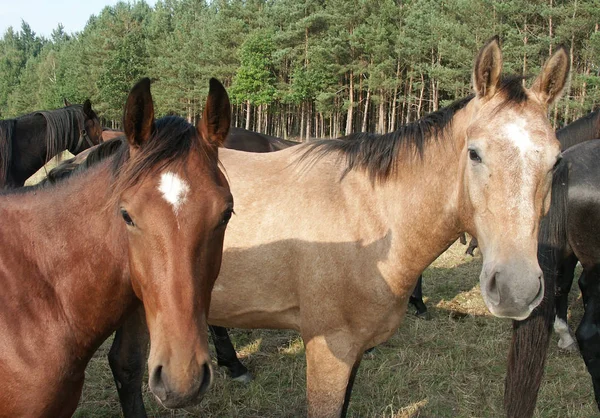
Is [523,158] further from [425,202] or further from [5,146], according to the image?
[5,146]

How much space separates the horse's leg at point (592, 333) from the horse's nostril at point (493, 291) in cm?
195

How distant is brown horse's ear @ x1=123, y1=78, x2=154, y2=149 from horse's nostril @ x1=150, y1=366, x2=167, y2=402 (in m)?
0.83

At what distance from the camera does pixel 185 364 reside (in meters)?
1.36

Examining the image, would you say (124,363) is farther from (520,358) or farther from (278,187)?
(520,358)

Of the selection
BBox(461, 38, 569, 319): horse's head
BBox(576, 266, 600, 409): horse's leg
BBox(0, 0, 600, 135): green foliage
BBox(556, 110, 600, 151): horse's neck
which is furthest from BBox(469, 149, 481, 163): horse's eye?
BBox(0, 0, 600, 135): green foliage

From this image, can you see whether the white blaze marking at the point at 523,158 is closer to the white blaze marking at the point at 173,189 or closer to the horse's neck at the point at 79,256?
the white blaze marking at the point at 173,189

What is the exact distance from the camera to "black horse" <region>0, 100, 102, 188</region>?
542 cm

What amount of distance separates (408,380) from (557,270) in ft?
5.16

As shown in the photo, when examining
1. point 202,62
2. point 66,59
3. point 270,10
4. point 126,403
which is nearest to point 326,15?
point 270,10

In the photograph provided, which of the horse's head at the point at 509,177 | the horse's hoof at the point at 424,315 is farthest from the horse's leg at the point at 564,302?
the horse's head at the point at 509,177

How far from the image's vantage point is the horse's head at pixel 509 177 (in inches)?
69.0

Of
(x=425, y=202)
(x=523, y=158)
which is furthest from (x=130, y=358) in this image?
(x=523, y=158)

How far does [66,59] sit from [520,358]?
65.3m

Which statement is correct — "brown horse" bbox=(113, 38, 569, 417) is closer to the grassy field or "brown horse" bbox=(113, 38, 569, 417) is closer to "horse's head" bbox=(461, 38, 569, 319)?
"horse's head" bbox=(461, 38, 569, 319)
